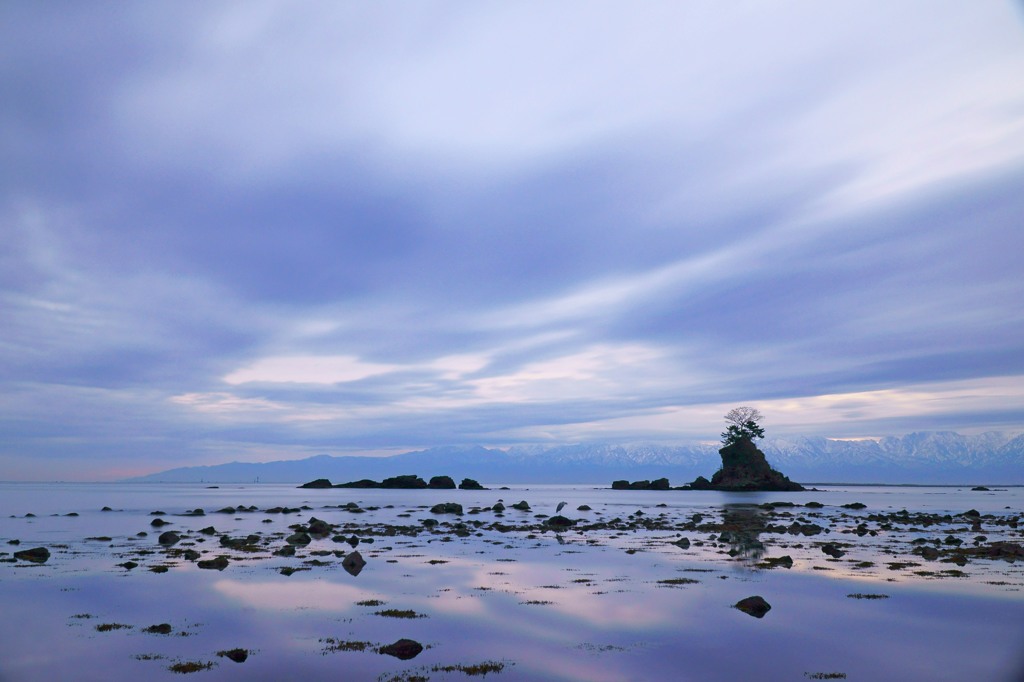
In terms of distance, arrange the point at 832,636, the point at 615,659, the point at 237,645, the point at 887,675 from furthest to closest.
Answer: the point at 832,636
the point at 237,645
the point at 615,659
the point at 887,675

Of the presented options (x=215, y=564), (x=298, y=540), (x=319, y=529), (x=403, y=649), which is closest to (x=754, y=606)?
(x=403, y=649)

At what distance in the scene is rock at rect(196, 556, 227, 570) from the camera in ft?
Result: 125

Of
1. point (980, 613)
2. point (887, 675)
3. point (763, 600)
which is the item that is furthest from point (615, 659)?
point (980, 613)

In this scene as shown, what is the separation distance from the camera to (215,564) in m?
38.5

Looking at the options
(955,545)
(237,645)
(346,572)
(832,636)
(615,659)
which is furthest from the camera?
(955,545)

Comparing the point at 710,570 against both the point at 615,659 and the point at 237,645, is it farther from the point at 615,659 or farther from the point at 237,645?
the point at 237,645

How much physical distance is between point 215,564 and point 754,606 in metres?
30.1

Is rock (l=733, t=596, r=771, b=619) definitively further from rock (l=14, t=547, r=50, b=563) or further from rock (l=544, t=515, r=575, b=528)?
rock (l=544, t=515, r=575, b=528)

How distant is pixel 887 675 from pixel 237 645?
19.7 m

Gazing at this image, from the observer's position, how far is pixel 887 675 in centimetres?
1834

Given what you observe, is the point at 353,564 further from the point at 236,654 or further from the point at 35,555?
the point at 35,555

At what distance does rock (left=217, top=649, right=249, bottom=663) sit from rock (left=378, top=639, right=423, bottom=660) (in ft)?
13.2

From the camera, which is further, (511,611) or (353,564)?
(353,564)

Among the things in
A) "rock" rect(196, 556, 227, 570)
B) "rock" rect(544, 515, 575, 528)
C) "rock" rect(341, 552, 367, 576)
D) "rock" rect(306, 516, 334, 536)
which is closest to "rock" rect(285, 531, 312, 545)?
"rock" rect(306, 516, 334, 536)
